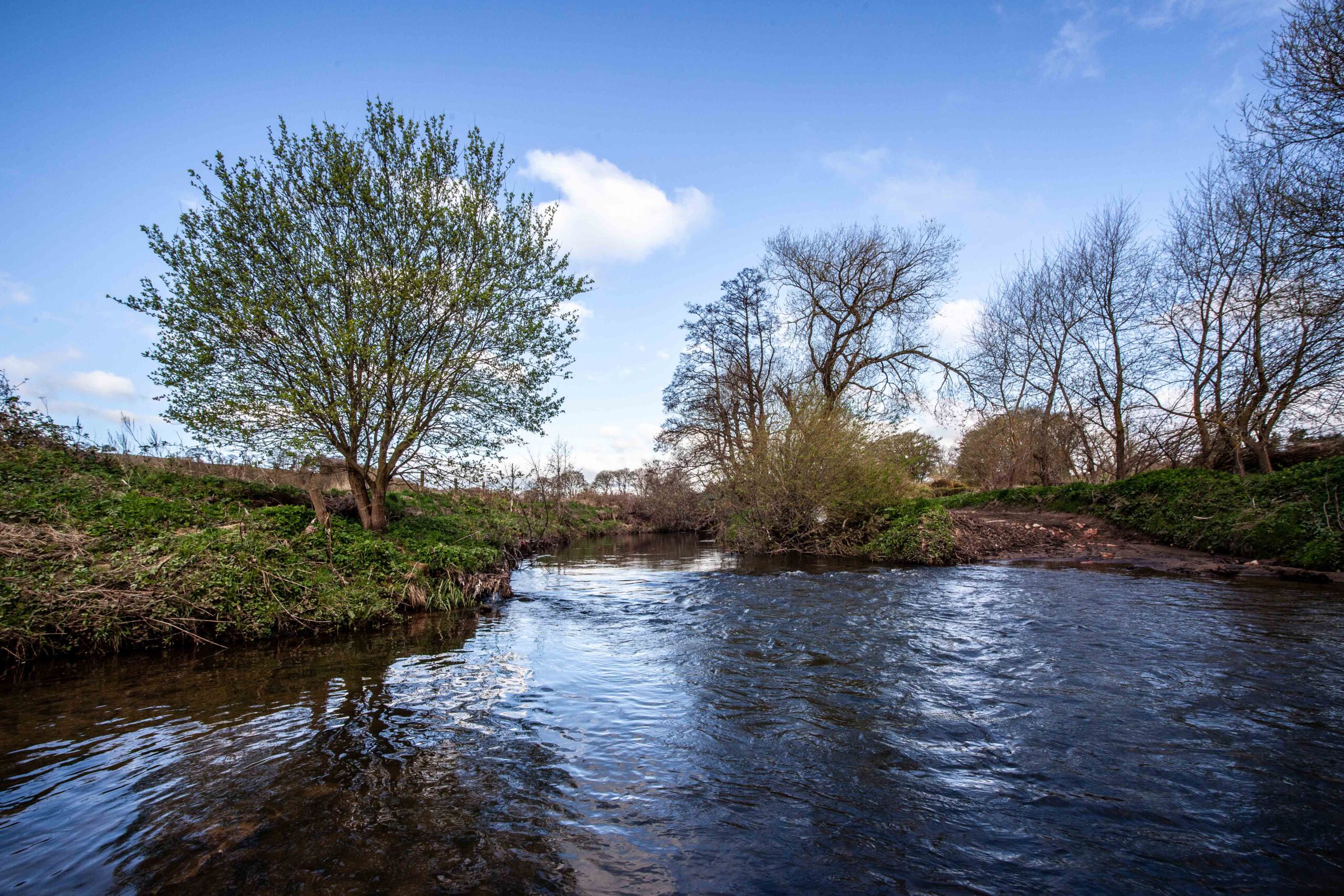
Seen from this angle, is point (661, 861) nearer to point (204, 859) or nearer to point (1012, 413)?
point (204, 859)

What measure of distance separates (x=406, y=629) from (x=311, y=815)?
571 cm

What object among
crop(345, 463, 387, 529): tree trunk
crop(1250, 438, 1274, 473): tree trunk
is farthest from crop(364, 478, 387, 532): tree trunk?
crop(1250, 438, 1274, 473): tree trunk

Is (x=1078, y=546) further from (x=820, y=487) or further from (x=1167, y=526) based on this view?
(x=820, y=487)

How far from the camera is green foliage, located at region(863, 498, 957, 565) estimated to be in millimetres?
14484

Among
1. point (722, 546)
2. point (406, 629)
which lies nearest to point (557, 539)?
point (722, 546)

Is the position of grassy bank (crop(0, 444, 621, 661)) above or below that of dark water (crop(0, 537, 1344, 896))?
above

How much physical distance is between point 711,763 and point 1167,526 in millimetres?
15338

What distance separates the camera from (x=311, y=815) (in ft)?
11.4

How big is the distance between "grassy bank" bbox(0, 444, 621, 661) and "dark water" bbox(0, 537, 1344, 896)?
515 mm

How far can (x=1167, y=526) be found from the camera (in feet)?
45.0

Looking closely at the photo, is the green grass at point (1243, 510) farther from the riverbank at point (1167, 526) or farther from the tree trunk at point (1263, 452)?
the tree trunk at point (1263, 452)

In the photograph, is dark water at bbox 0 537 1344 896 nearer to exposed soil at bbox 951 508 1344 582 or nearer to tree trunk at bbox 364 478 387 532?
exposed soil at bbox 951 508 1344 582

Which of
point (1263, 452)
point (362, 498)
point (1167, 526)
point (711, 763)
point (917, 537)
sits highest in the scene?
point (1263, 452)

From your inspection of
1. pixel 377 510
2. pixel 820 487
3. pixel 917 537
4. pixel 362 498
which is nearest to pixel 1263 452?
pixel 917 537
